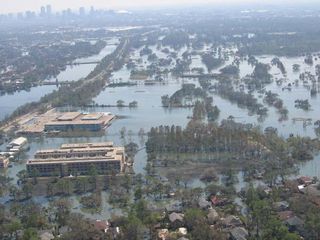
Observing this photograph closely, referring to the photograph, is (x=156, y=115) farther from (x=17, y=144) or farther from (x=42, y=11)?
(x=42, y=11)

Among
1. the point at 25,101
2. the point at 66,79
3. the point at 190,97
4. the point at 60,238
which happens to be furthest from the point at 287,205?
the point at 66,79

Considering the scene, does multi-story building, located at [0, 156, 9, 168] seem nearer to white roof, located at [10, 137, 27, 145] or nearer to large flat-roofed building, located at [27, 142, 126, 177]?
large flat-roofed building, located at [27, 142, 126, 177]

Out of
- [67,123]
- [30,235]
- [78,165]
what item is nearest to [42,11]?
[67,123]

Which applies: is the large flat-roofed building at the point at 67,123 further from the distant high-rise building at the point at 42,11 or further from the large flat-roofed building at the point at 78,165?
the distant high-rise building at the point at 42,11

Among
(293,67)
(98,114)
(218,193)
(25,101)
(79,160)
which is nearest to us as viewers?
(218,193)

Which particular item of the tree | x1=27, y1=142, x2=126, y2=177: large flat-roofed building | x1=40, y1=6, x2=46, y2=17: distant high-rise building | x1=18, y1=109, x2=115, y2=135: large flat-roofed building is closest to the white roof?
x1=18, y1=109, x2=115, y2=135: large flat-roofed building

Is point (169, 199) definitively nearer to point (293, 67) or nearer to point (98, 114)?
point (98, 114)

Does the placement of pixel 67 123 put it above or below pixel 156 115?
above

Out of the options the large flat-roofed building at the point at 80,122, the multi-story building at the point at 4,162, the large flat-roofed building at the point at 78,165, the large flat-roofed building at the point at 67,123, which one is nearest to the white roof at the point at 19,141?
the large flat-roofed building at the point at 67,123

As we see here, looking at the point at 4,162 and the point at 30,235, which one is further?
the point at 4,162
